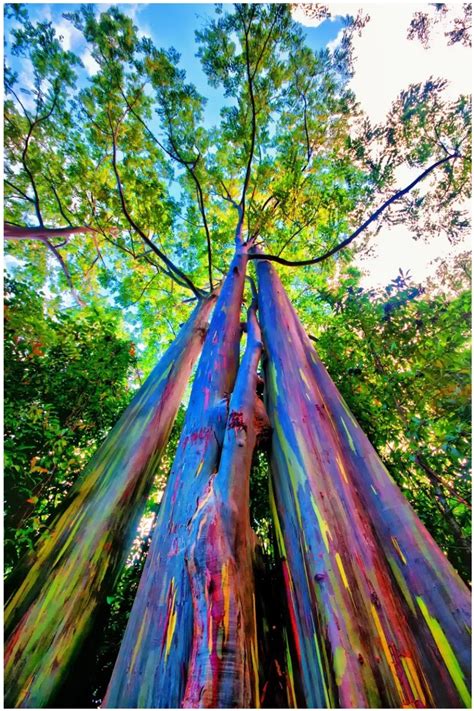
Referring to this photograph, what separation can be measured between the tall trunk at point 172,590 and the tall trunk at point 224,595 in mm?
93

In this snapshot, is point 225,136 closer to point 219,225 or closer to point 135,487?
point 219,225

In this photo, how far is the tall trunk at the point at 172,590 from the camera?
3.66 ft

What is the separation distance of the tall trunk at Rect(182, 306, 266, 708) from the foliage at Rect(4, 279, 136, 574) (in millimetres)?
1466

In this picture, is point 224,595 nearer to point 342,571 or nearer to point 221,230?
point 342,571

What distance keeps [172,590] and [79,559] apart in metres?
0.91

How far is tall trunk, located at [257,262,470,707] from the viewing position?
1.11 m

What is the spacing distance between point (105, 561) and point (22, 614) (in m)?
0.45

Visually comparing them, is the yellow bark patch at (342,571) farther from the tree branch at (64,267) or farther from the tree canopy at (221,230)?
the tree branch at (64,267)

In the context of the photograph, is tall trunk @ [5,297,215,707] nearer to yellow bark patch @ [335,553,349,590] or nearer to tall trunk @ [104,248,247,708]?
tall trunk @ [104,248,247,708]

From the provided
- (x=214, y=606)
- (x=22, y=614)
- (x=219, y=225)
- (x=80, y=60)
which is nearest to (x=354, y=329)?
(x=214, y=606)

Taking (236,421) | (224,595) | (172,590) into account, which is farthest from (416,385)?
(172,590)

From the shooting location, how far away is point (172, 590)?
1.33 meters

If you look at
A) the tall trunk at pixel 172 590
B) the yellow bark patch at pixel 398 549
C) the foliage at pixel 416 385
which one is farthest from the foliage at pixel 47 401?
the foliage at pixel 416 385

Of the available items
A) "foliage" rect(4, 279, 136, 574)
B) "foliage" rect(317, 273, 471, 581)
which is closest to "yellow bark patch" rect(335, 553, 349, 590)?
"foliage" rect(317, 273, 471, 581)
